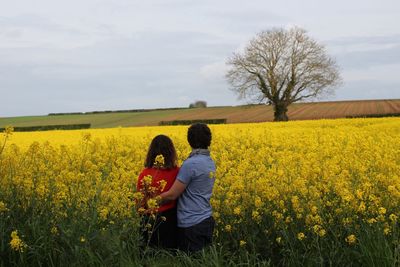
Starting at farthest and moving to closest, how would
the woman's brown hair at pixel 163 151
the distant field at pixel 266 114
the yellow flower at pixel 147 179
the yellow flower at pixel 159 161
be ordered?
the distant field at pixel 266 114, the woman's brown hair at pixel 163 151, the yellow flower at pixel 159 161, the yellow flower at pixel 147 179

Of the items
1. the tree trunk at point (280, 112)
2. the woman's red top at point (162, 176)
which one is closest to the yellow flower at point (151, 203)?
the woman's red top at point (162, 176)

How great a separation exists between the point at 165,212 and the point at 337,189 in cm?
206

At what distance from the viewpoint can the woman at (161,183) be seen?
5.48m

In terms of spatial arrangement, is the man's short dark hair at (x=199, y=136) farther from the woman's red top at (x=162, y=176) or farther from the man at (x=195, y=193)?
the woman's red top at (x=162, y=176)

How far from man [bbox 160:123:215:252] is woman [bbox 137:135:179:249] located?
0.10 meters

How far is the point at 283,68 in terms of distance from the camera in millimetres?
53938

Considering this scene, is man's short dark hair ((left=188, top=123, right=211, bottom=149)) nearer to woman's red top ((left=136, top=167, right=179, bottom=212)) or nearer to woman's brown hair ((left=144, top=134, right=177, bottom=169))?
woman's brown hair ((left=144, top=134, right=177, bottom=169))

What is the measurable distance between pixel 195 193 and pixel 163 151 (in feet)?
1.73

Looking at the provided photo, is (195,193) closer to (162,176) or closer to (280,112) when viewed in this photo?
(162,176)

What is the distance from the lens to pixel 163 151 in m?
5.57

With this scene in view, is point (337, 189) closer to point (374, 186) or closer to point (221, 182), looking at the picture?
point (374, 186)

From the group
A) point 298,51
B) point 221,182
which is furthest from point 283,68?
point 221,182

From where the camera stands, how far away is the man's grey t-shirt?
5.49m

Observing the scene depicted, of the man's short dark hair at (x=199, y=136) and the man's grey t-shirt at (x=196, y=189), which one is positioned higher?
the man's short dark hair at (x=199, y=136)
